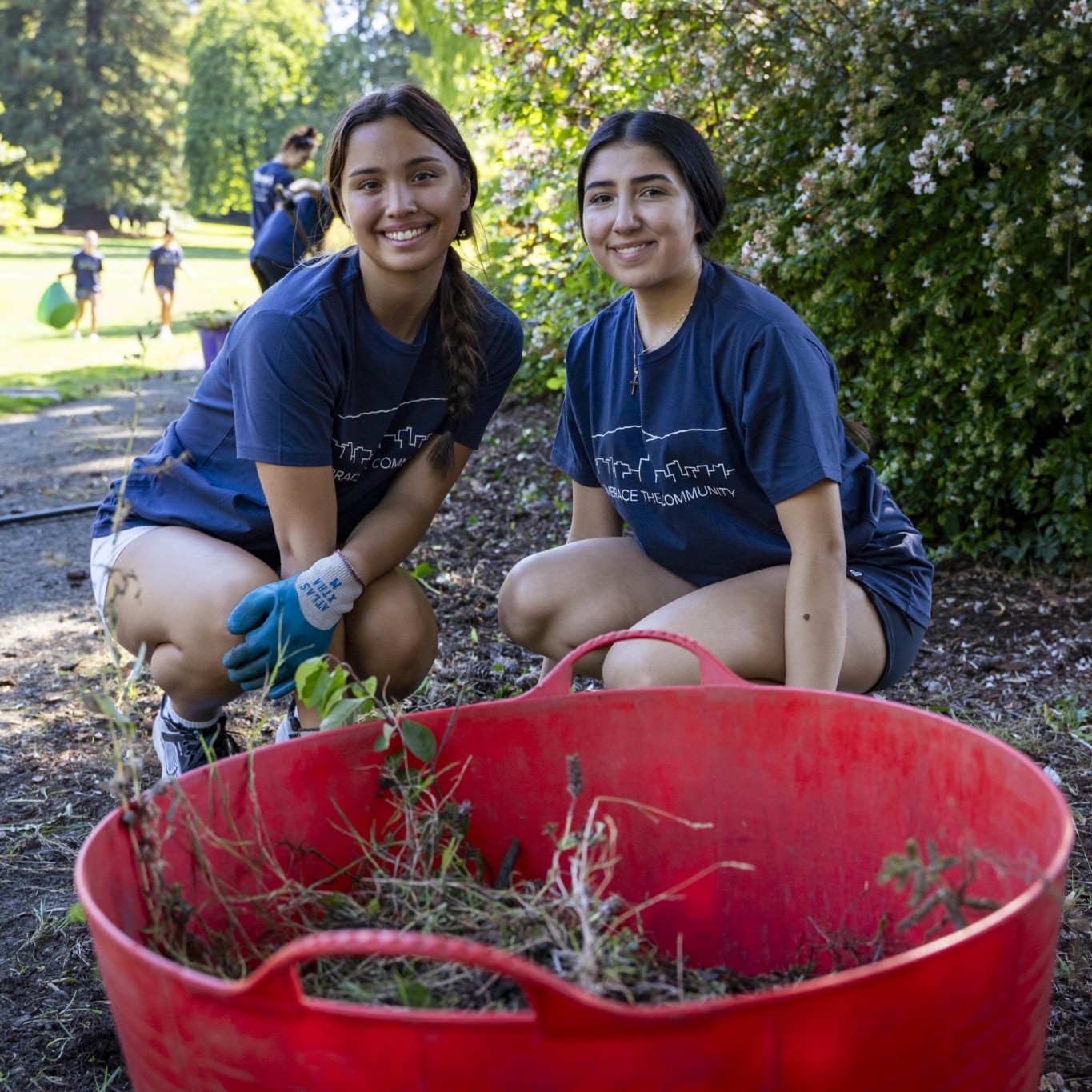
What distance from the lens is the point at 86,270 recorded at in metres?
14.2

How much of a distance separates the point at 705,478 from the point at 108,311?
1826 centimetres

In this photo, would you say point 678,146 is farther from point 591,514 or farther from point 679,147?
point 591,514

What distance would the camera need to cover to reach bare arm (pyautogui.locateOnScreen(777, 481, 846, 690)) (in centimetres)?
181

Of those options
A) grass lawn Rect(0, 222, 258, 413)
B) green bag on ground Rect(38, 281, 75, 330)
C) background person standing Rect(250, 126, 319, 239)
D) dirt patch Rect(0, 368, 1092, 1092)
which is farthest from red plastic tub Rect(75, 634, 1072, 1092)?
green bag on ground Rect(38, 281, 75, 330)

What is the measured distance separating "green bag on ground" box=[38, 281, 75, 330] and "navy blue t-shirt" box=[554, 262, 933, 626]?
751 centimetres

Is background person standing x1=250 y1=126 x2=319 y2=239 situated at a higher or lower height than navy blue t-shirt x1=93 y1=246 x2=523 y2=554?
higher

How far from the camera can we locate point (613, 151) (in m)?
1.98

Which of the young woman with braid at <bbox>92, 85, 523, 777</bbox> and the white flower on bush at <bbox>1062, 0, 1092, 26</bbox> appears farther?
the white flower on bush at <bbox>1062, 0, 1092, 26</bbox>

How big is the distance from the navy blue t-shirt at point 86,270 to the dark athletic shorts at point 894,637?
13.5 meters

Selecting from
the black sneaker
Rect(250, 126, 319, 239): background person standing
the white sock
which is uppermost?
Rect(250, 126, 319, 239): background person standing

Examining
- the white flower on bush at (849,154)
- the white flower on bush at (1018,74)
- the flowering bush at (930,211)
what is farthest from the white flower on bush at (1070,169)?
the white flower on bush at (849,154)

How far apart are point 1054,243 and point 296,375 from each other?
210 cm

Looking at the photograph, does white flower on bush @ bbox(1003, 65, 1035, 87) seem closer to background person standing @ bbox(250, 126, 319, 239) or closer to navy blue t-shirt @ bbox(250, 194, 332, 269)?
navy blue t-shirt @ bbox(250, 194, 332, 269)

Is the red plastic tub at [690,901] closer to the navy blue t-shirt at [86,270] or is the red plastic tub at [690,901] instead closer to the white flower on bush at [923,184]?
the white flower on bush at [923,184]
